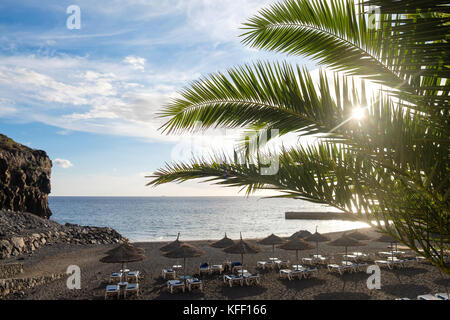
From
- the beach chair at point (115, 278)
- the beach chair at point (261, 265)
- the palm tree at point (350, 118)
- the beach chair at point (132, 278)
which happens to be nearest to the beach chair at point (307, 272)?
the beach chair at point (261, 265)

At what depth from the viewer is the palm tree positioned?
2990 mm

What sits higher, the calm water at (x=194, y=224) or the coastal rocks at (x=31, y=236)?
the coastal rocks at (x=31, y=236)

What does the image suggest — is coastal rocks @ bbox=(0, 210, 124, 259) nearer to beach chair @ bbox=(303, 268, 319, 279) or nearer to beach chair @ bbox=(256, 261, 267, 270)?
beach chair @ bbox=(256, 261, 267, 270)

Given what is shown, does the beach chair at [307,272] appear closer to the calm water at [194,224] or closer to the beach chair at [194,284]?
the beach chair at [194,284]

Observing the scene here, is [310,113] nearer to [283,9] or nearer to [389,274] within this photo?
[283,9]

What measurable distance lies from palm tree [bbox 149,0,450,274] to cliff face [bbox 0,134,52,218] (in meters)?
47.7

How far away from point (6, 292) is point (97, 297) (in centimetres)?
382

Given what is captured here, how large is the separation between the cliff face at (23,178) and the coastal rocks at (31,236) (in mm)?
6494

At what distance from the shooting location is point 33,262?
19.5 m

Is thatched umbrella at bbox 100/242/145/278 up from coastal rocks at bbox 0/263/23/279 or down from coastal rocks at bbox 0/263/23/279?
up

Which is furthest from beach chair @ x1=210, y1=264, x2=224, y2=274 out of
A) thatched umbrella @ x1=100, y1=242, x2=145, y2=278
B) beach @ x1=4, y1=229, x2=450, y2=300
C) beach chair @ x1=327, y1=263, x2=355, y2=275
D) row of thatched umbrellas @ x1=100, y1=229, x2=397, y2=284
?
beach chair @ x1=327, y1=263, x2=355, y2=275

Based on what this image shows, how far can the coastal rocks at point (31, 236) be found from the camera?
72.5ft
